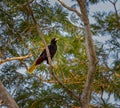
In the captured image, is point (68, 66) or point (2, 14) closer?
point (2, 14)

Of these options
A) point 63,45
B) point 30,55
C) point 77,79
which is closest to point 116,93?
point 77,79

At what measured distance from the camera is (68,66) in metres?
4.60

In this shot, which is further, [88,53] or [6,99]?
[88,53]

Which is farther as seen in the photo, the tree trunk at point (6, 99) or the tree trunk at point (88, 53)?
the tree trunk at point (88, 53)

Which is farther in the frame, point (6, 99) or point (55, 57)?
point (55, 57)

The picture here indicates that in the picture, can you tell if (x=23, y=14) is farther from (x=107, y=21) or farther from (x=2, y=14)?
(x=107, y=21)

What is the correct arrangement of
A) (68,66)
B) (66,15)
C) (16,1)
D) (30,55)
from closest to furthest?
1. (16,1)
2. (66,15)
3. (30,55)
4. (68,66)

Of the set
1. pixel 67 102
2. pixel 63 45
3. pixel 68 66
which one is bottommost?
pixel 67 102

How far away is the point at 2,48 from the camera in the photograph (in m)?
4.22

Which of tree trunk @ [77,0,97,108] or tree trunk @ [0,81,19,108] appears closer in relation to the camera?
tree trunk @ [0,81,19,108]

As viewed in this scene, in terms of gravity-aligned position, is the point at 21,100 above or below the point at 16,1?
below

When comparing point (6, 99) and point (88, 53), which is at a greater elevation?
point (88, 53)

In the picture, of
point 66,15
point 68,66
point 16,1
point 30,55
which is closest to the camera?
point 16,1

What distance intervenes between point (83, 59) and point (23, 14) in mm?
1083
